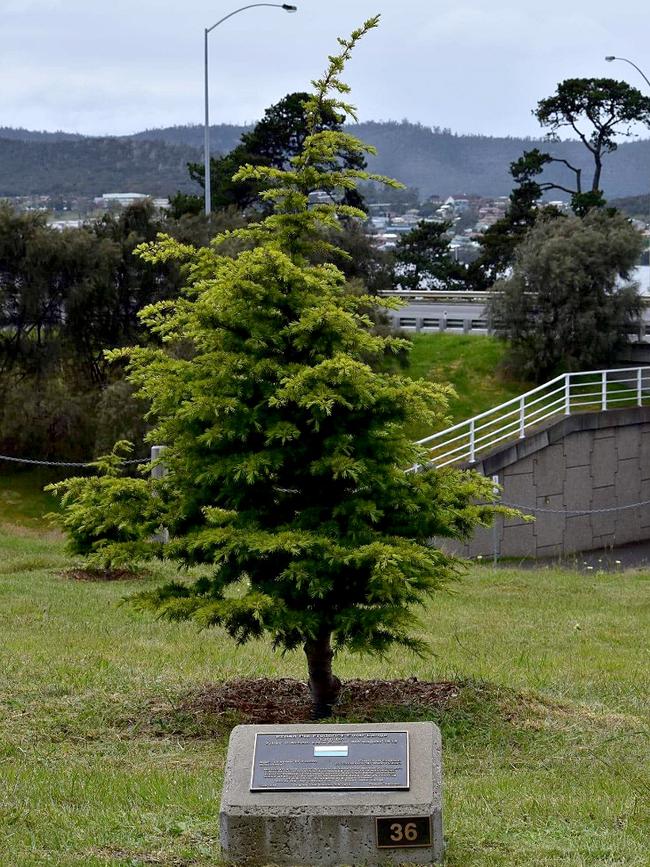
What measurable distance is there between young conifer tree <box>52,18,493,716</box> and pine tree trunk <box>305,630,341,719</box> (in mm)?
14

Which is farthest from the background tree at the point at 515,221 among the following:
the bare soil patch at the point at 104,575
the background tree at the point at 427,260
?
the bare soil patch at the point at 104,575

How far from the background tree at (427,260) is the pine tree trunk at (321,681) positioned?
2301 inches

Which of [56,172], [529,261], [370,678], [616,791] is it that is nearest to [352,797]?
[616,791]

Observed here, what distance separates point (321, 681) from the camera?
11234mm

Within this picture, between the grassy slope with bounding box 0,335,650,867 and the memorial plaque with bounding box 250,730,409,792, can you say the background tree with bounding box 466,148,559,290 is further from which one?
the memorial plaque with bounding box 250,730,409,792

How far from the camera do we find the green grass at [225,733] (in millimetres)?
7922

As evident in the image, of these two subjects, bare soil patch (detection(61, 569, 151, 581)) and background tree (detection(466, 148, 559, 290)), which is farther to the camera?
background tree (detection(466, 148, 559, 290))

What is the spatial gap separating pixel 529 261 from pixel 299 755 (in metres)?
32.4

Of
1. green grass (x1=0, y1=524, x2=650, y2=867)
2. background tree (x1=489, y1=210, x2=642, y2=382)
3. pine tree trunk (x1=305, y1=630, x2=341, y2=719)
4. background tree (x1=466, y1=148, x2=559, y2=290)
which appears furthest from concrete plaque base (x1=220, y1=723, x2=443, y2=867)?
background tree (x1=466, y1=148, x2=559, y2=290)

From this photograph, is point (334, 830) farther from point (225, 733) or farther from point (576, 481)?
point (576, 481)

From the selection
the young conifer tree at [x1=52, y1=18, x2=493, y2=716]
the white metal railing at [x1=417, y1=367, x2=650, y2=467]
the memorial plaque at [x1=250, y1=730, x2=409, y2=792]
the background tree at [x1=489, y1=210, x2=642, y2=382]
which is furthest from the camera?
the background tree at [x1=489, y1=210, x2=642, y2=382]

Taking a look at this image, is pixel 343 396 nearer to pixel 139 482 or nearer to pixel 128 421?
pixel 139 482

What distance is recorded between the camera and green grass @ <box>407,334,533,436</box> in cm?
3959

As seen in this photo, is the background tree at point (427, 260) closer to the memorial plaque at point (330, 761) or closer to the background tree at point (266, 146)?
the background tree at point (266, 146)
